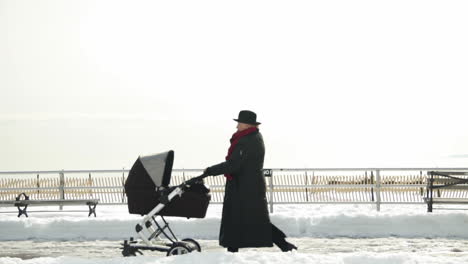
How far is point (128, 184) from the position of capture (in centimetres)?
934

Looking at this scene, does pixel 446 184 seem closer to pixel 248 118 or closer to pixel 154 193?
pixel 248 118

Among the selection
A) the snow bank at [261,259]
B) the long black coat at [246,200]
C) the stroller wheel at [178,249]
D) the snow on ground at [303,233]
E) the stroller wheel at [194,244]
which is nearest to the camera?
the snow bank at [261,259]

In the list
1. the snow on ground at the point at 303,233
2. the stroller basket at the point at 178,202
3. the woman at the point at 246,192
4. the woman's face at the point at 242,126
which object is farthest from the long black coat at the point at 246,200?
the snow on ground at the point at 303,233

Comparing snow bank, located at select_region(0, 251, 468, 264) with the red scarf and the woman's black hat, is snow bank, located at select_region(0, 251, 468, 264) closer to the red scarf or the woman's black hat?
the red scarf

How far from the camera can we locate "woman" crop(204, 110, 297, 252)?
362 inches

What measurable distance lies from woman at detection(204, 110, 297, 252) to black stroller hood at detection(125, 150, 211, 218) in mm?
377

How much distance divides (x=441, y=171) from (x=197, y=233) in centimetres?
696

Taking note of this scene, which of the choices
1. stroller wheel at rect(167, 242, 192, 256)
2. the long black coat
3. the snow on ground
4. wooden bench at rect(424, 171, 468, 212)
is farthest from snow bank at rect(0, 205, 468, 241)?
the long black coat

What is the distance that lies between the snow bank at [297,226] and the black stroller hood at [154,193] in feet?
18.6

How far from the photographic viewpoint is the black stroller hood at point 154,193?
30.5 feet

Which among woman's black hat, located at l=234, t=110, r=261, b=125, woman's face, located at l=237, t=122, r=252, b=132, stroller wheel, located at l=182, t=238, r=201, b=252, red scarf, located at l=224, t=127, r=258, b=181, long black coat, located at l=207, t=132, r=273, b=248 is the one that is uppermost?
woman's black hat, located at l=234, t=110, r=261, b=125

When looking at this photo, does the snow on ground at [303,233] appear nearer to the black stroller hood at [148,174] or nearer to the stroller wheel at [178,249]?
the stroller wheel at [178,249]

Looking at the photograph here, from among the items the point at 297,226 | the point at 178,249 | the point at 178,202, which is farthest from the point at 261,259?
the point at 297,226

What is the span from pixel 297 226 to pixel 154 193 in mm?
6783
